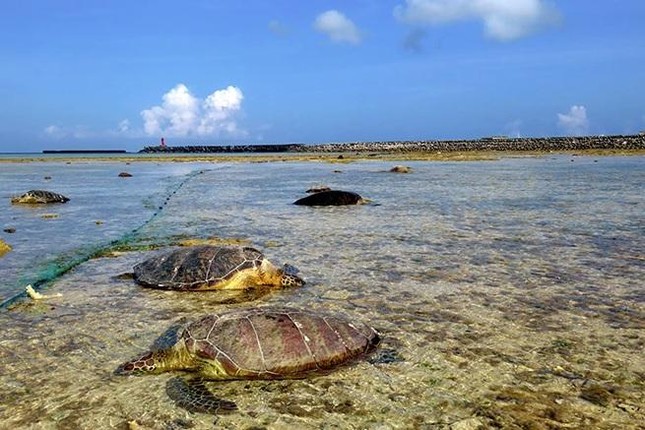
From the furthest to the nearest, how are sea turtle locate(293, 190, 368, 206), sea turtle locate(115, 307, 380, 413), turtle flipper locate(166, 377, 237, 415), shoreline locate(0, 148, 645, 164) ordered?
1. shoreline locate(0, 148, 645, 164)
2. sea turtle locate(293, 190, 368, 206)
3. sea turtle locate(115, 307, 380, 413)
4. turtle flipper locate(166, 377, 237, 415)

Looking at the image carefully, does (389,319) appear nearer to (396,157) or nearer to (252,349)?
(252,349)

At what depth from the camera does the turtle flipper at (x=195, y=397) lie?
4777mm

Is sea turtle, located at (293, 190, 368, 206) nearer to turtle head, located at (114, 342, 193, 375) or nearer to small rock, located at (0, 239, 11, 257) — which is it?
small rock, located at (0, 239, 11, 257)

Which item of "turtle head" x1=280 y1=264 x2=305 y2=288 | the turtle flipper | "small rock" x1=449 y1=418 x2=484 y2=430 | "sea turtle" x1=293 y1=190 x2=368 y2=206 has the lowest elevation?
"small rock" x1=449 y1=418 x2=484 y2=430

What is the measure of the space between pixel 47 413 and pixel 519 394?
4.10 meters

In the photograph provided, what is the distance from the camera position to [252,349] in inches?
221

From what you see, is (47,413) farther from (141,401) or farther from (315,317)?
(315,317)

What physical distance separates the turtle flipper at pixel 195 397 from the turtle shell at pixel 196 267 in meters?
3.33

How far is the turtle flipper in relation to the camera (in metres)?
4.78

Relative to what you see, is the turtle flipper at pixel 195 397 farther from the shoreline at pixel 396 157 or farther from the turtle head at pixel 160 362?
the shoreline at pixel 396 157

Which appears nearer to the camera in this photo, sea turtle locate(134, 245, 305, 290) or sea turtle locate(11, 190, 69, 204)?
sea turtle locate(134, 245, 305, 290)

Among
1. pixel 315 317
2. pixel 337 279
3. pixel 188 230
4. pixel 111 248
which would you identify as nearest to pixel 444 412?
pixel 315 317

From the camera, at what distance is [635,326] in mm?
6754

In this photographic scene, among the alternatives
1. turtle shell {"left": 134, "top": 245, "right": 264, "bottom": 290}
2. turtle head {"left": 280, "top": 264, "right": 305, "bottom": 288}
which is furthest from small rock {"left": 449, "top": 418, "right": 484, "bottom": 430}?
turtle shell {"left": 134, "top": 245, "right": 264, "bottom": 290}
